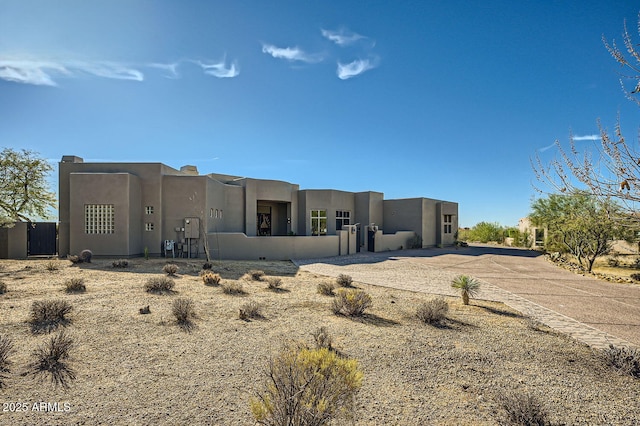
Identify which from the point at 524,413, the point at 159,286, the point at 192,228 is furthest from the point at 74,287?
the point at 524,413

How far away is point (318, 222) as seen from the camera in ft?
83.7

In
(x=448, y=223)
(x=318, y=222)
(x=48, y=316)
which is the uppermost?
(x=318, y=222)

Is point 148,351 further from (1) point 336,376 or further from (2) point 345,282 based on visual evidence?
(2) point 345,282

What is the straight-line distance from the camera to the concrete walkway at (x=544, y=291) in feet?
22.6

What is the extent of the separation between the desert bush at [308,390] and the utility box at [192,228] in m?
15.1

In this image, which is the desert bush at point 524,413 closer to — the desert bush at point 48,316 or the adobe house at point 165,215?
the desert bush at point 48,316

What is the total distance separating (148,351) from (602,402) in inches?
251

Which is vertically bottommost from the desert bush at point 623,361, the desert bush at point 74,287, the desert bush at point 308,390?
the desert bush at point 623,361

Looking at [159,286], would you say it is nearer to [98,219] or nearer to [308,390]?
[308,390]

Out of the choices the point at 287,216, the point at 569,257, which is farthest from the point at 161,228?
the point at 569,257

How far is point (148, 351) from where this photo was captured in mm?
5047

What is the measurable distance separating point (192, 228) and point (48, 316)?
1089cm

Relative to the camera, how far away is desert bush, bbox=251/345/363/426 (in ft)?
8.85

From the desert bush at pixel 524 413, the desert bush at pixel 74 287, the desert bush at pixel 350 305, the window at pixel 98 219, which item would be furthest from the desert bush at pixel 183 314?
the window at pixel 98 219
